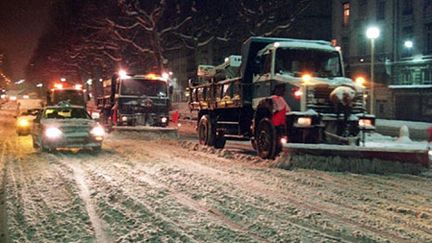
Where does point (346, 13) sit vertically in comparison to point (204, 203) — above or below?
above

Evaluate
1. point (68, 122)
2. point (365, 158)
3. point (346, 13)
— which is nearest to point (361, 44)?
point (346, 13)

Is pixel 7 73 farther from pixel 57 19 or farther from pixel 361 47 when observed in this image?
pixel 361 47

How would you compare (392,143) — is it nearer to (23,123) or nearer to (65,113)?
(65,113)

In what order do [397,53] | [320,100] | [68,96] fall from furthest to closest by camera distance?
[397,53]
[68,96]
[320,100]

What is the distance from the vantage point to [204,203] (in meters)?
8.67

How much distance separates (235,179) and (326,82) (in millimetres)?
4068

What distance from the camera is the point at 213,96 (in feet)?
58.7

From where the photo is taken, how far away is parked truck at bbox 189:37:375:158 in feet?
43.7

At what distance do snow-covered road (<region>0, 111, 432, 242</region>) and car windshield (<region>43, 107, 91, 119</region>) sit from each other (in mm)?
3705

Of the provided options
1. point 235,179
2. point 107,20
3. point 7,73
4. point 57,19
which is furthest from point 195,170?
point 7,73

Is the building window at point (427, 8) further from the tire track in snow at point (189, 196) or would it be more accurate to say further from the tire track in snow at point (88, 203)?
the tire track in snow at point (88, 203)

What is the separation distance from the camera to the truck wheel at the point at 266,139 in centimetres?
1381

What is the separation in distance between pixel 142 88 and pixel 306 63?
40.7 ft

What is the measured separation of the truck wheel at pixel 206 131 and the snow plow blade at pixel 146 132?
13.5 ft
